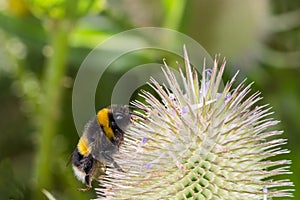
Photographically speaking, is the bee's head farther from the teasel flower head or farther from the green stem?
the green stem

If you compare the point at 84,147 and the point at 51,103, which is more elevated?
the point at 51,103

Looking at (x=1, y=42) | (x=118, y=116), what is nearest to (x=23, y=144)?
(x=1, y=42)

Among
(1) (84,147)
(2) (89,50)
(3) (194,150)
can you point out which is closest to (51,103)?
(2) (89,50)

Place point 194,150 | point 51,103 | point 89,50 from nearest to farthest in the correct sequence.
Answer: point 194,150
point 51,103
point 89,50

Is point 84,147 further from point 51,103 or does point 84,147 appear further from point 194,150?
point 51,103

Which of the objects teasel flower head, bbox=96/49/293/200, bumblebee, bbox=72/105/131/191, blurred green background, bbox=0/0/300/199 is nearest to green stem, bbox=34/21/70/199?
blurred green background, bbox=0/0/300/199

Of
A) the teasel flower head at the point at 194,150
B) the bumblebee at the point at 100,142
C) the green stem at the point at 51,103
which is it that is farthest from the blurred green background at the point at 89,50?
the teasel flower head at the point at 194,150
